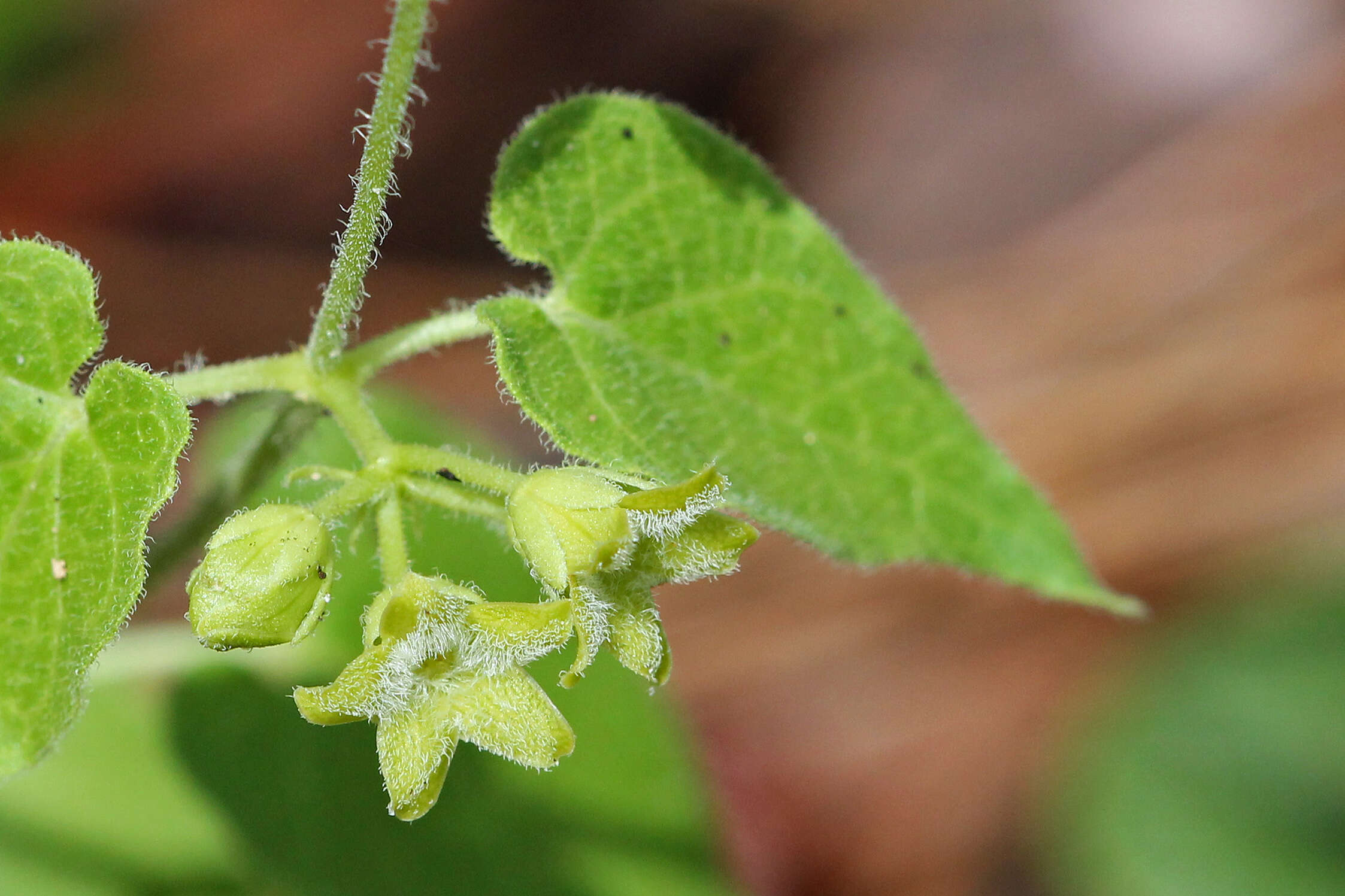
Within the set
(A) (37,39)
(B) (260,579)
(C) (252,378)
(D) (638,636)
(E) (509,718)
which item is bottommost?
(E) (509,718)

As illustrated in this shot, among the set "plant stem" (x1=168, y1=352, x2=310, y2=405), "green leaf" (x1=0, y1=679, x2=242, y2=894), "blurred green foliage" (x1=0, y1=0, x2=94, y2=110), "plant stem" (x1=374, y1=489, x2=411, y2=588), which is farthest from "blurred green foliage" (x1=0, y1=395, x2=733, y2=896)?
"blurred green foliage" (x1=0, y1=0, x2=94, y2=110)

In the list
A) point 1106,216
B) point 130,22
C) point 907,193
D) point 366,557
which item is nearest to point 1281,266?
point 1106,216

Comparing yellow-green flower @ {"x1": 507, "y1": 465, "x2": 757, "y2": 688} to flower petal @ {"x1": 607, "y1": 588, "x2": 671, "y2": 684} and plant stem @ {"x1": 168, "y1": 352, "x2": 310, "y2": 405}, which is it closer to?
flower petal @ {"x1": 607, "y1": 588, "x2": 671, "y2": 684}

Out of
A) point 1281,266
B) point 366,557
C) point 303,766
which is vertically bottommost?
point 303,766

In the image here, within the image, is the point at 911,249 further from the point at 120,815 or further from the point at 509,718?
the point at 509,718

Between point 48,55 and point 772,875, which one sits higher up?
point 48,55

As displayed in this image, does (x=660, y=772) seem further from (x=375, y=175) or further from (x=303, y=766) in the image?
(x=375, y=175)

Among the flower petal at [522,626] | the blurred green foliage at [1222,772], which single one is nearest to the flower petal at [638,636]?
the flower petal at [522,626]

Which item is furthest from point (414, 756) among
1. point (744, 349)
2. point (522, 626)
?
point (744, 349)
